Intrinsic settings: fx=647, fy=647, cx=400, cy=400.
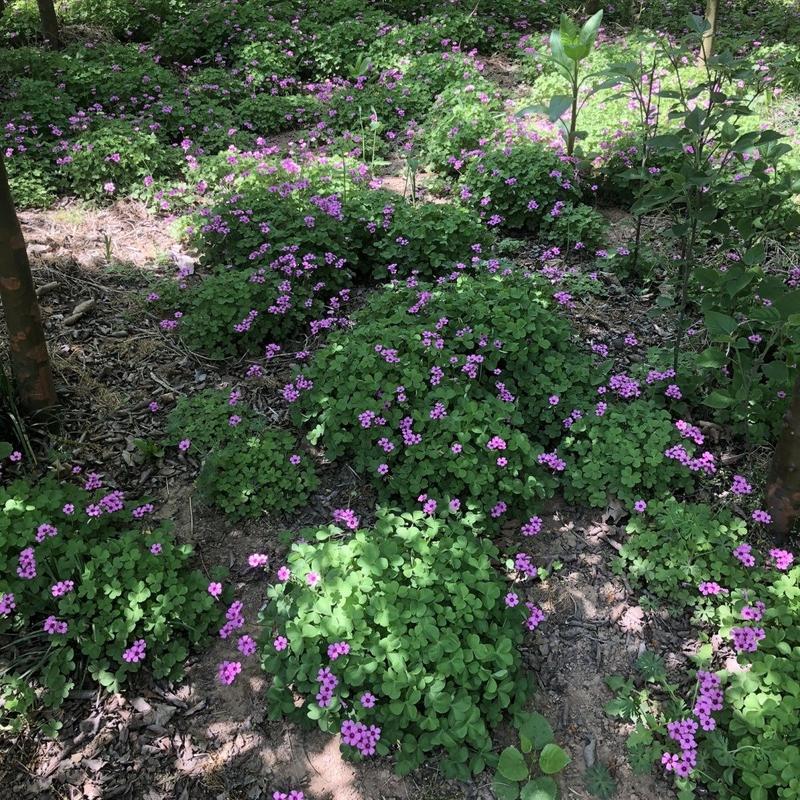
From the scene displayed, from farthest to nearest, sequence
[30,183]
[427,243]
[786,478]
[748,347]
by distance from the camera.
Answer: [30,183] → [427,243] → [748,347] → [786,478]

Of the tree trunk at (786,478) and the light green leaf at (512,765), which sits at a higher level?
the tree trunk at (786,478)

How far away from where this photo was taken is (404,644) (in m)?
2.41

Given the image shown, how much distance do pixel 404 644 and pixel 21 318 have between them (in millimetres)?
2487

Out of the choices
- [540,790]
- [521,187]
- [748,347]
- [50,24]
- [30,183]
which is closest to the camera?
[540,790]

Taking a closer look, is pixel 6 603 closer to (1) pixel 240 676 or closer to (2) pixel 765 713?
(1) pixel 240 676

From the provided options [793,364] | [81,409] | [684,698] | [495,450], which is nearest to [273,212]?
[81,409]

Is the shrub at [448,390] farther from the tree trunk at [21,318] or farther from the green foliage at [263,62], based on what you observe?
the green foliage at [263,62]

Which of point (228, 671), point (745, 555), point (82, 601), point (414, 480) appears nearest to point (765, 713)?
point (745, 555)

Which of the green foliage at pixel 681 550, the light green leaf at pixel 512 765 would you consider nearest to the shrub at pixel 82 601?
the light green leaf at pixel 512 765

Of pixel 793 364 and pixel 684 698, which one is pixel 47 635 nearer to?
pixel 684 698

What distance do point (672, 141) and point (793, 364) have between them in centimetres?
131

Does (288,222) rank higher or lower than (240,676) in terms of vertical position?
higher

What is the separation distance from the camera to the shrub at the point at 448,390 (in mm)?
3109

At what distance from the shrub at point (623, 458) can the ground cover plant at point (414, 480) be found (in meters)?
0.02
